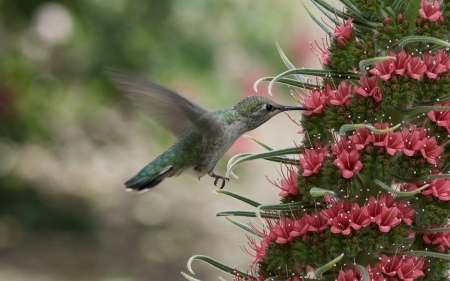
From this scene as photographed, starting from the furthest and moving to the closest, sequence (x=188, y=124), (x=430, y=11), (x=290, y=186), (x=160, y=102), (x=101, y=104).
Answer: (x=101, y=104) → (x=188, y=124) → (x=160, y=102) → (x=290, y=186) → (x=430, y=11)

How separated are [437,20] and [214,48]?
5.08 m

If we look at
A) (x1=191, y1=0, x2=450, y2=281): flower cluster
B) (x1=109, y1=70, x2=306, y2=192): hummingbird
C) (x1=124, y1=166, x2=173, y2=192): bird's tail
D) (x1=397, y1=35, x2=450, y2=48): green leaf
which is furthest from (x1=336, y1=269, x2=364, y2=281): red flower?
(x1=124, y1=166, x2=173, y2=192): bird's tail

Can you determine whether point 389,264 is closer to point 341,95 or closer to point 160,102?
point 341,95

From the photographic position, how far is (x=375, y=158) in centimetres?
247

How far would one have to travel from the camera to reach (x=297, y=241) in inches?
99.9

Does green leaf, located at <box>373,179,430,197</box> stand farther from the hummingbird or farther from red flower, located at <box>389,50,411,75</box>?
the hummingbird

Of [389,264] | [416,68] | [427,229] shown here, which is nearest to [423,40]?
→ [416,68]

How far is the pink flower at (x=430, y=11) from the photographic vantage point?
2.51 meters

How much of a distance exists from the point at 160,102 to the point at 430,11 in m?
1.72

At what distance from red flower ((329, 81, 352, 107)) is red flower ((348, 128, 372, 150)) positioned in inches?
4.5

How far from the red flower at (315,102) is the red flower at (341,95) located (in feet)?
0.14

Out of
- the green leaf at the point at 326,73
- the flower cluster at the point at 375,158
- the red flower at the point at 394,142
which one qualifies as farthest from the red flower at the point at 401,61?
the red flower at the point at 394,142

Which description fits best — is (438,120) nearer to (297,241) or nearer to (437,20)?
(437,20)

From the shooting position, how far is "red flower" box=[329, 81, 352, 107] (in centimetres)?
252
